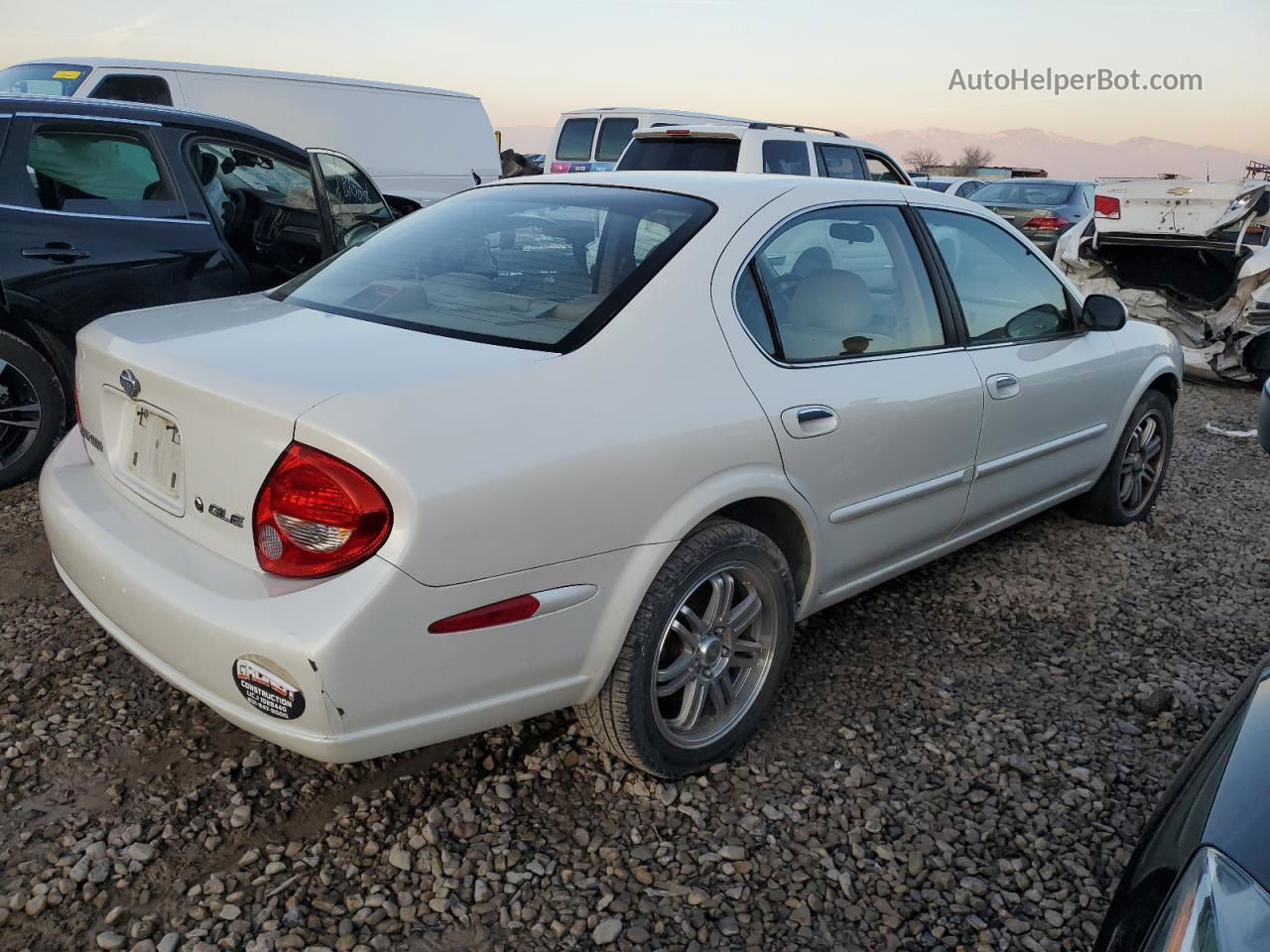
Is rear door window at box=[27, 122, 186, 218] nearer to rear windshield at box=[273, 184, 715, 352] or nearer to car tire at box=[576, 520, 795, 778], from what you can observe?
rear windshield at box=[273, 184, 715, 352]

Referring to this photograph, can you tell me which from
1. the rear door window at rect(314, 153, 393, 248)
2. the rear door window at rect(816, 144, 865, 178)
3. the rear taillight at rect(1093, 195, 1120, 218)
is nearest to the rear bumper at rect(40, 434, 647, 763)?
the rear door window at rect(314, 153, 393, 248)

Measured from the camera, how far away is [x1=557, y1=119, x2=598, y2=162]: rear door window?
38.6ft

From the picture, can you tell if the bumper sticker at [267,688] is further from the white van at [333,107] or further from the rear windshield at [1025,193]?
the rear windshield at [1025,193]

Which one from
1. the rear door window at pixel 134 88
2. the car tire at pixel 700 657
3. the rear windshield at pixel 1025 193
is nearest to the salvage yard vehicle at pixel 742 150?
the rear door window at pixel 134 88

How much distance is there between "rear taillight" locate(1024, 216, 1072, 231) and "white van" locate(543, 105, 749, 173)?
468 cm

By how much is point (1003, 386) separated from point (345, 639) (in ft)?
8.04

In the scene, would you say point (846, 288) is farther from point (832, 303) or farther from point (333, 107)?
point (333, 107)

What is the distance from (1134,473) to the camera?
183 inches

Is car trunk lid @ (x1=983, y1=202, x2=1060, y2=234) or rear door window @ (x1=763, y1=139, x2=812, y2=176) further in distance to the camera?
car trunk lid @ (x1=983, y1=202, x2=1060, y2=234)

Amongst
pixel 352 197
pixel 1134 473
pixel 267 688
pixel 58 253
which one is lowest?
pixel 1134 473

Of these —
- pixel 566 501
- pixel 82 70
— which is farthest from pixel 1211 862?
pixel 82 70

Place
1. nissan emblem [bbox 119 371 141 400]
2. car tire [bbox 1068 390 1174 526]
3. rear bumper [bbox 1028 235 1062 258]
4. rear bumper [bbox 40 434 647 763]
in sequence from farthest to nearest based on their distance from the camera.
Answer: rear bumper [bbox 1028 235 1062 258] → car tire [bbox 1068 390 1174 526] → nissan emblem [bbox 119 371 141 400] → rear bumper [bbox 40 434 647 763]

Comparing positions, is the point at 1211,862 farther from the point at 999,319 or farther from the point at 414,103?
the point at 414,103

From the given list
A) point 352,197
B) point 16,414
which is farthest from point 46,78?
point 16,414
